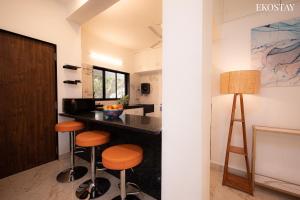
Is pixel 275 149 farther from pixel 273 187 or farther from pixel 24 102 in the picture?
pixel 24 102

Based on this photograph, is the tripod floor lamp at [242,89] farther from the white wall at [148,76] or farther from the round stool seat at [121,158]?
the white wall at [148,76]

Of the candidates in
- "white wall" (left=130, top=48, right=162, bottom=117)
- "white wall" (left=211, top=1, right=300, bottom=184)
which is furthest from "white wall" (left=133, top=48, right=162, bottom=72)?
"white wall" (left=211, top=1, right=300, bottom=184)

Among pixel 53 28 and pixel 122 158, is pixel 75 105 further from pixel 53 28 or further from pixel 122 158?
pixel 122 158

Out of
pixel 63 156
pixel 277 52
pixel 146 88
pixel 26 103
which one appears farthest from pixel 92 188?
pixel 146 88

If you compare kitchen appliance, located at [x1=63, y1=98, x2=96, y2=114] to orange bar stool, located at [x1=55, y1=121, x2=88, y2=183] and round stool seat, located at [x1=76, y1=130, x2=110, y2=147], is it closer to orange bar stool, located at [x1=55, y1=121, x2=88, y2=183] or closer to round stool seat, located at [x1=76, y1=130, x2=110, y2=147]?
orange bar stool, located at [x1=55, y1=121, x2=88, y2=183]

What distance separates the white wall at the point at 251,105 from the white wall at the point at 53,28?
2716 millimetres

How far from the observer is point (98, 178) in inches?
74.9

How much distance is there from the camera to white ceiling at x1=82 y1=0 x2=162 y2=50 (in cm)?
249

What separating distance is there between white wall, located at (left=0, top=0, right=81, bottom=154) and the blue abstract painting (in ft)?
10.4

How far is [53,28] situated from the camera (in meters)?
2.39

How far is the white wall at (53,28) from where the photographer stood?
6.42 ft

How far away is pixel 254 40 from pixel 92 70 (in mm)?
3571

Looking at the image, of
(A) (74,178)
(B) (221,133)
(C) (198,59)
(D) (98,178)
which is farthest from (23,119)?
(B) (221,133)

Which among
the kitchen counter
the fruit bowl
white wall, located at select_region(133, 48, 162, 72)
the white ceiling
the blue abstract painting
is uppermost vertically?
the white ceiling
